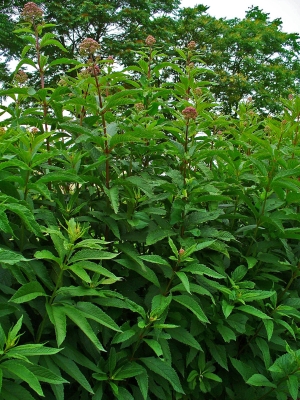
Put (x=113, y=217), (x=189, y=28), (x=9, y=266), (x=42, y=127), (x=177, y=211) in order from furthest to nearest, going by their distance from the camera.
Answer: (x=189, y=28), (x=42, y=127), (x=177, y=211), (x=113, y=217), (x=9, y=266)

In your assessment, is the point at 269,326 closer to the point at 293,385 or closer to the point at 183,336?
the point at 293,385

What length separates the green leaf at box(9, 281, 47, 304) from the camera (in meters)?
1.40

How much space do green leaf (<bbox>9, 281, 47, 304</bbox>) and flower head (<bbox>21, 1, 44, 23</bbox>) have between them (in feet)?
4.54

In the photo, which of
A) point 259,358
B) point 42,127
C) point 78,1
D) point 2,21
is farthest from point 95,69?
point 78,1

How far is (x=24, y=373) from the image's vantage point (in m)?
1.27

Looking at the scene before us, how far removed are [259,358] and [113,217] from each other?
108 centimetres

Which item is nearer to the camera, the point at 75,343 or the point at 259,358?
the point at 75,343

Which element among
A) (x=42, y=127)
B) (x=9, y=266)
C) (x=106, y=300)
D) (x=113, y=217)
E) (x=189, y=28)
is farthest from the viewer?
(x=189, y=28)

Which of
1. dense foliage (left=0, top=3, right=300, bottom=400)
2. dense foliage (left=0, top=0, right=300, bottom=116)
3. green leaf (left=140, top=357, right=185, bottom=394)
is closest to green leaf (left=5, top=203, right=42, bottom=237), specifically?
dense foliage (left=0, top=3, right=300, bottom=400)

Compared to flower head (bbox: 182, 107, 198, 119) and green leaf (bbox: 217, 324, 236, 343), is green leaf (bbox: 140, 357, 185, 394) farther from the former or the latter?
flower head (bbox: 182, 107, 198, 119)

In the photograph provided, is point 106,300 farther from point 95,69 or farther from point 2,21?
point 2,21

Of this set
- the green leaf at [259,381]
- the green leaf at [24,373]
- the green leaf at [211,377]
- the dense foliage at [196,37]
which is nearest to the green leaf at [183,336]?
the green leaf at [211,377]

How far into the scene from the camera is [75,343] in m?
1.71

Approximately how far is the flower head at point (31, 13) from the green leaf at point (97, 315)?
1.45 meters
